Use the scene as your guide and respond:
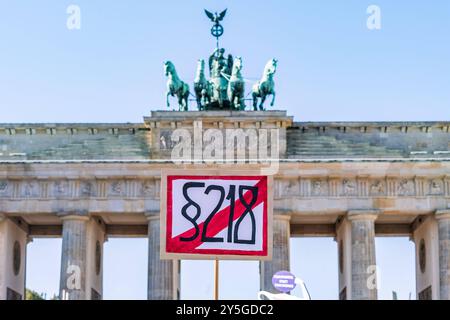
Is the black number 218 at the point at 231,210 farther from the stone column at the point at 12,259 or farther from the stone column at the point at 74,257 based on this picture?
the stone column at the point at 12,259

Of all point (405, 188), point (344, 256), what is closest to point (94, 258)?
point (344, 256)

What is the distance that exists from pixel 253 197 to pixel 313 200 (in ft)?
110

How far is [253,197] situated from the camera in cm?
950

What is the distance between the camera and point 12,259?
1732 inches

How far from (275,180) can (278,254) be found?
3144 mm

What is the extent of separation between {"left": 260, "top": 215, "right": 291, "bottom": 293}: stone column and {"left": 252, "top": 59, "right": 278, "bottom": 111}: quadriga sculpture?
5.19m

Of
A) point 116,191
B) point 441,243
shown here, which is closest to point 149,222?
point 116,191

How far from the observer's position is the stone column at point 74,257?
4166 centimetres

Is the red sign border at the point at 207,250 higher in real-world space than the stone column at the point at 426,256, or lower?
lower

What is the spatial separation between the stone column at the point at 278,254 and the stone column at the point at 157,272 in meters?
3.85

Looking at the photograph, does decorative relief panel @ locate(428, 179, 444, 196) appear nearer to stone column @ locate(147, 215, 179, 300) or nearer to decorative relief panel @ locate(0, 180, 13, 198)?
stone column @ locate(147, 215, 179, 300)

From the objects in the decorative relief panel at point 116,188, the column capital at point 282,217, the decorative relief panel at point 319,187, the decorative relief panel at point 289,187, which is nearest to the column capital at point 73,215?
the decorative relief panel at point 116,188

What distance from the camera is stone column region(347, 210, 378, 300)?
138 ft

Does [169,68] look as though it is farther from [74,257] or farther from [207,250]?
[207,250]
